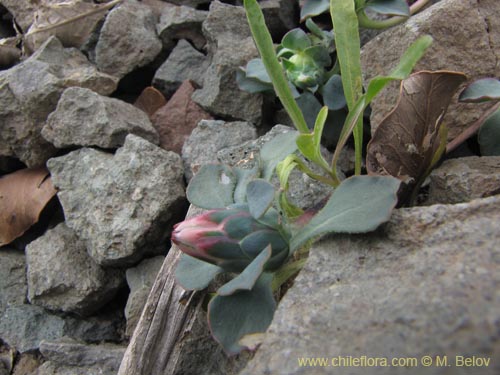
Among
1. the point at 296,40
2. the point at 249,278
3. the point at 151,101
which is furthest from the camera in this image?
the point at 151,101

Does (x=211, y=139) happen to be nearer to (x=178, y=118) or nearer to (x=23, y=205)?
(x=178, y=118)

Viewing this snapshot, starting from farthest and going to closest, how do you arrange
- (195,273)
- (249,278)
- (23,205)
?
(23,205) → (195,273) → (249,278)

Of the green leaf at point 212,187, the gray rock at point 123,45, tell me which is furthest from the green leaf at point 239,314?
the gray rock at point 123,45

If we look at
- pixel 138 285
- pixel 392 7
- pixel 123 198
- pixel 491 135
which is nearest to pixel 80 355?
pixel 138 285

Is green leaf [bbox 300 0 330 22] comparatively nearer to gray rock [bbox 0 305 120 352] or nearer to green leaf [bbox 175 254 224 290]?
green leaf [bbox 175 254 224 290]

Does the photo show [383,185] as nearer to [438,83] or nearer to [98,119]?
[438,83]

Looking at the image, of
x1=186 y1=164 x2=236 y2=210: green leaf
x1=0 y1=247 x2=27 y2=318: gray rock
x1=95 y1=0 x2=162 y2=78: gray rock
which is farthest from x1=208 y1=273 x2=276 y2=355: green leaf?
x1=95 y1=0 x2=162 y2=78: gray rock
